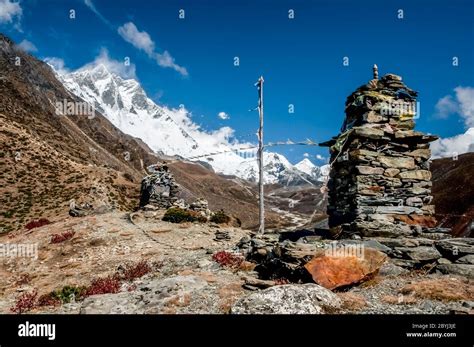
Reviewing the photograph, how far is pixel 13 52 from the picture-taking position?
13062cm

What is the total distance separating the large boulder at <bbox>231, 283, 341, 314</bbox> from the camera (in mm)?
7895

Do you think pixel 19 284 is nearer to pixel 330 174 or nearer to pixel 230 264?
pixel 230 264

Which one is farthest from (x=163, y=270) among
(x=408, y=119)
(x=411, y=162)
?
(x=408, y=119)

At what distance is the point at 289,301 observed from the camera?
8.09 m

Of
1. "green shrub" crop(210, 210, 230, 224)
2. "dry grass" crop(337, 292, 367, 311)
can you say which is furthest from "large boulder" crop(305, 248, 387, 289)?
"green shrub" crop(210, 210, 230, 224)

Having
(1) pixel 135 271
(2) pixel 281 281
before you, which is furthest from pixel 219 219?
(2) pixel 281 281

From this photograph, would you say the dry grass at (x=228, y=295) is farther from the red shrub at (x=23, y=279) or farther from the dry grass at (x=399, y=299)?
the red shrub at (x=23, y=279)

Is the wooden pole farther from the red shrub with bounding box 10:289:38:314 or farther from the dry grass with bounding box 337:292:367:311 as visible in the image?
the red shrub with bounding box 10:289:38:314

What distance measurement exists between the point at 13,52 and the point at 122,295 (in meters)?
148

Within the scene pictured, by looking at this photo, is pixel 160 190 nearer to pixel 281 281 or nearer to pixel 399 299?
pixel 281 281

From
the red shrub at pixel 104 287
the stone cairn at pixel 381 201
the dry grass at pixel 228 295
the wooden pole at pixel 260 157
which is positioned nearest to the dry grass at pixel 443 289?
the stone cairn at pixel 381 201

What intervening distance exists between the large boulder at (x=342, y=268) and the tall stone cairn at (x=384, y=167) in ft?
8.38

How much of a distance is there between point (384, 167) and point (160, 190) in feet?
78.6

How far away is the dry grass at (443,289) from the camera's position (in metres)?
8.73
